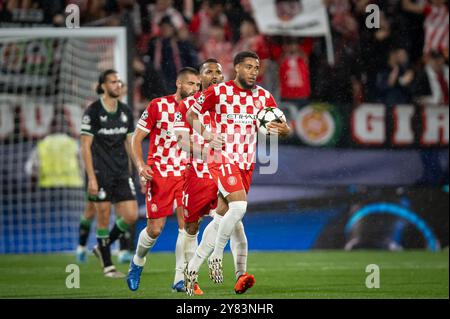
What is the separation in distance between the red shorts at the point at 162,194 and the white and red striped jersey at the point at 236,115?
74 cm

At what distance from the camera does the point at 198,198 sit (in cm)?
773

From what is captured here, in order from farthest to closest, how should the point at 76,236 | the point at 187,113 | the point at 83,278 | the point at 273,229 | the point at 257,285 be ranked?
the point at 76,236 → the point at 273,229 → the point at 83,278 → the point at 257,285 → the point at 187,113

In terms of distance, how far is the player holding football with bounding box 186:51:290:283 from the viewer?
7402mm

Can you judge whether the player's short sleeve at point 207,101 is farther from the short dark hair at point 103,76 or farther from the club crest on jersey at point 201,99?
the short dark hair at point 103,76

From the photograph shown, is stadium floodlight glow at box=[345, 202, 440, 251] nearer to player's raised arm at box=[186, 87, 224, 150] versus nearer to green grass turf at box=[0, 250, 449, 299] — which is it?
green grass turf at box=[0, 250, 449, 299]

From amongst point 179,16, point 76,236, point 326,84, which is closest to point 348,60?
point 326,84

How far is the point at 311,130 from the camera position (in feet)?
40.7

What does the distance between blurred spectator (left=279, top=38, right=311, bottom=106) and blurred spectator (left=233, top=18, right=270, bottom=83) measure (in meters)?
0.26

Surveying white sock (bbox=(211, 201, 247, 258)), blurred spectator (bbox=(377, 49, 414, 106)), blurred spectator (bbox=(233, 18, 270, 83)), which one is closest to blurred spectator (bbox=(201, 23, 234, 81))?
blurred spectator (bbox=(233, 18, 270, 83))

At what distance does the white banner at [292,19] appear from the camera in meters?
13.0

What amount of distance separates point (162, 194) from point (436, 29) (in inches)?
259

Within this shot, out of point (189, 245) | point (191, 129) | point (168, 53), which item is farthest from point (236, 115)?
point (168, 53)

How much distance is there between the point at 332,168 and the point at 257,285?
4125mm

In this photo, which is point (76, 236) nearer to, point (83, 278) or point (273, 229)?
point (273, 229)
